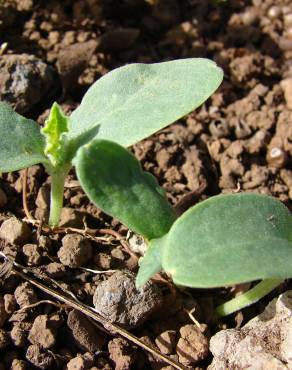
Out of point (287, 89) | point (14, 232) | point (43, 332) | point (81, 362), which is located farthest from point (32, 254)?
point (287, 89)

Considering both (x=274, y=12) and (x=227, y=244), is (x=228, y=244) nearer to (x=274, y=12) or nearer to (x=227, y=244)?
(x=227, y=244)

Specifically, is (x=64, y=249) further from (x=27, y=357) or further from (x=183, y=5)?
(x=183, y=5)

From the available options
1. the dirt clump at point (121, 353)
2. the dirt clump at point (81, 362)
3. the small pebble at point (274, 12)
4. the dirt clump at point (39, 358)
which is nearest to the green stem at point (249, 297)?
the dirt clump at point (121, 353)

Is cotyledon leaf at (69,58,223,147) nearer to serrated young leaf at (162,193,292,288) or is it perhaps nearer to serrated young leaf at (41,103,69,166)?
serrated young leaf at (41,103,69,166)

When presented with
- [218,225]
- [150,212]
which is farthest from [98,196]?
[218,225]

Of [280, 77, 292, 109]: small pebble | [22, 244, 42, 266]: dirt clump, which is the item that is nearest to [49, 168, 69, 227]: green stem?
[22, 244, 42, 266]: dirt clump

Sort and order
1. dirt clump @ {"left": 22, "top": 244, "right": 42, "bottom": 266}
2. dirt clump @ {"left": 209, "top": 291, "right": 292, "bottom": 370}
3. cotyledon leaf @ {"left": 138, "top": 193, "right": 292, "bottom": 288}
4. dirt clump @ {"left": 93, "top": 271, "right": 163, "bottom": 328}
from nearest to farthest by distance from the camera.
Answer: cotyledon leaf @ {"left": 138, "top": 193, "right": 292, "bottom": 288} < dirt clump @ {"left": 209, "top": 291, "right": 292, "bottom": 370} < dirt clump @ {"left": 93, "top": 271, "right": 163, "bottom": 328} < dirt clump @ {"left": 22, "top": 244, "right": 42, "bottom": 266}
